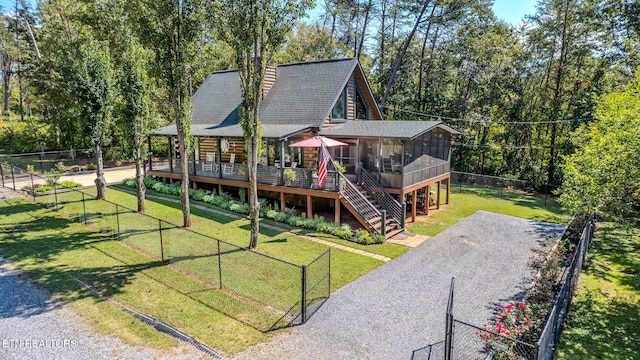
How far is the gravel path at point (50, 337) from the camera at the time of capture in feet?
22.5

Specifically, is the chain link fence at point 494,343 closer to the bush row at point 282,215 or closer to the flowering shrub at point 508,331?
the flowering shrub at point 508,331

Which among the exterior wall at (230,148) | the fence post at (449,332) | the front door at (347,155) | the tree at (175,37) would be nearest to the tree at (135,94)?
the tree at (175,37)

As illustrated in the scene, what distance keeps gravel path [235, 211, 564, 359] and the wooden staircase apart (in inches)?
61.8

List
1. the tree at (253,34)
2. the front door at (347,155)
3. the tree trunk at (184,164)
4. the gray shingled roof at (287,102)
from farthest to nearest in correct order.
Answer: the front door at (347,155) < the gray shingled roof at (287,102) < the tree trunk at (184,164) < the tree at (253,34)

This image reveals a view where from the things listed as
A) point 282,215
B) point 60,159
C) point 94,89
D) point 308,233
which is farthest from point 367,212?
point 60,159

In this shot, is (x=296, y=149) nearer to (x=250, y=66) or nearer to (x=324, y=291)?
(x=250, y=66)

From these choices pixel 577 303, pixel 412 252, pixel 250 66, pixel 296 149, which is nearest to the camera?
pixel 577 303

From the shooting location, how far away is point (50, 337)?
737 centimetres

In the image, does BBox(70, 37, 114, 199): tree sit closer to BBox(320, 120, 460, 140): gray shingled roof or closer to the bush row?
the bush row

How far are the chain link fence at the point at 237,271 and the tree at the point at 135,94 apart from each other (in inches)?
103

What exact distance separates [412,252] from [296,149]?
28.4 ft

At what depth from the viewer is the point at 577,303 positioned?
1013cm

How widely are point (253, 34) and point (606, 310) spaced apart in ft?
41.9

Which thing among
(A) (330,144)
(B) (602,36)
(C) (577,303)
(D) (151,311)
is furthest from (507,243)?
(B) (602,36)
